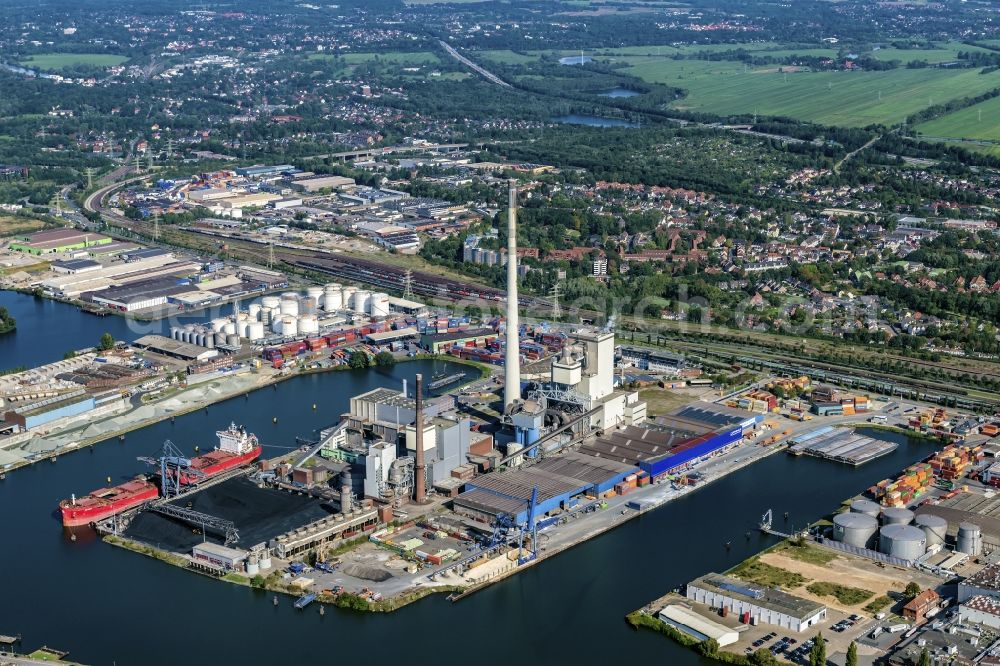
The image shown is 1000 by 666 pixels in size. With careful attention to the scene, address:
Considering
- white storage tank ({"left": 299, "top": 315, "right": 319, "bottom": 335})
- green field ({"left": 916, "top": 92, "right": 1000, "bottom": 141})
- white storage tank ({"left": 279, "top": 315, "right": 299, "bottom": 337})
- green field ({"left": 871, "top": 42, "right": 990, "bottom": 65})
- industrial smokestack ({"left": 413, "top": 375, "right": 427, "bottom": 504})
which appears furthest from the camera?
green field ({"left": 871, "top": 42, "right": 990, "bottom": 65})

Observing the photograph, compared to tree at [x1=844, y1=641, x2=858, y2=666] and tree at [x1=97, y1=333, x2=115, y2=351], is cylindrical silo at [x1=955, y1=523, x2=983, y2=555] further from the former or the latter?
tree at [x1=97, y1=333, x2=115, y2=351]

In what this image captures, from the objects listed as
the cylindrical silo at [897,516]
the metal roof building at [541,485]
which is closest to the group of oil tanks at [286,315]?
the metal roof building at [541,485]

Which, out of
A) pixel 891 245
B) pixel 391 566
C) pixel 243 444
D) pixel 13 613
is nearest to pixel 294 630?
pixel 391 566

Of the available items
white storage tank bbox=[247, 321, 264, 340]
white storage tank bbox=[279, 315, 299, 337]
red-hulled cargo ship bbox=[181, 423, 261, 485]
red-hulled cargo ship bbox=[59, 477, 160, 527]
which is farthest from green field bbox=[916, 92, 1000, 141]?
red-hulled cargo ship bbox=[59, 477, 160, 527]

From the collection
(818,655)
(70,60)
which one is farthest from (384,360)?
(70,60)

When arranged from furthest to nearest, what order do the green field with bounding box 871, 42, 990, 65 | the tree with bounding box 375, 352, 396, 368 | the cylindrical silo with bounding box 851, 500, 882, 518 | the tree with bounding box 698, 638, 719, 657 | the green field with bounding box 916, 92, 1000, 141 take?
the green field with bounding box 871, 42, 990, 65 < the green field with bounding box 916, 92, 1000, 141 < the tree with bounding box 375, 352, 396, 368 < the cylindrical silo with bounding box 851, 500, 882, 518 < the tree with bounding box 698, 638, 719, 657

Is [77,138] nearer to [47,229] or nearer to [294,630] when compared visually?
[47,229]
